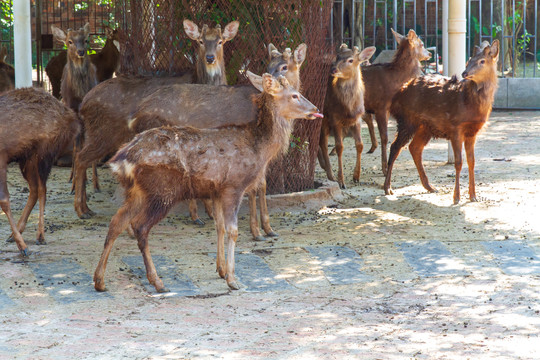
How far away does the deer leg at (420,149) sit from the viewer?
10.2 metres

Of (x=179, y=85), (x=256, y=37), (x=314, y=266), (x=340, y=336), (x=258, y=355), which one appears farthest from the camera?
(x=256, y=37)

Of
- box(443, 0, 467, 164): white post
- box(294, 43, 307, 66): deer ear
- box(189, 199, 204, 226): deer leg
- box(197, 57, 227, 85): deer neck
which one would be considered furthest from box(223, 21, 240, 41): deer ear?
box(443, 0, 467, 164): white post

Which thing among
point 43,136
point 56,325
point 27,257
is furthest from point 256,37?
point 56,325

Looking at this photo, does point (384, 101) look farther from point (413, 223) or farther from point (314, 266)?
point (314, 266)

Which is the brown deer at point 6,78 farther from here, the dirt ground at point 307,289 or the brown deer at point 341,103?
the brown deer at point 341,103

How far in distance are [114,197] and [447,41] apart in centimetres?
531

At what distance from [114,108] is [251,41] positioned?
172cm

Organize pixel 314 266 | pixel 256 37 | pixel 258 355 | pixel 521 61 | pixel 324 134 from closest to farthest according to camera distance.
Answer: pixel 258 355 → pixel 314 266 → pixel 256 37 → pixel 324 134 → pixel 521 61

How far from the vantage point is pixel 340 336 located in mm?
5312

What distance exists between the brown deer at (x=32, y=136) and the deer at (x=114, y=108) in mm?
1149

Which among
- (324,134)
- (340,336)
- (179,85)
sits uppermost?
(179,85)

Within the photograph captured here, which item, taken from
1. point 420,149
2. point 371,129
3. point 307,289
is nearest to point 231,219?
point 307,289

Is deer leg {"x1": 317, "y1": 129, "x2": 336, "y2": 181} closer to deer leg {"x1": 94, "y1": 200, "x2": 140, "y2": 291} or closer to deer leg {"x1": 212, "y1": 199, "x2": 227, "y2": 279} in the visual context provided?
deer leg {"x1": 212, "y1": 199, "x2": 227, "y2": 279}

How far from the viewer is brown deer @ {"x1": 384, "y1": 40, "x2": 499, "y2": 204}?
944 centimetres
